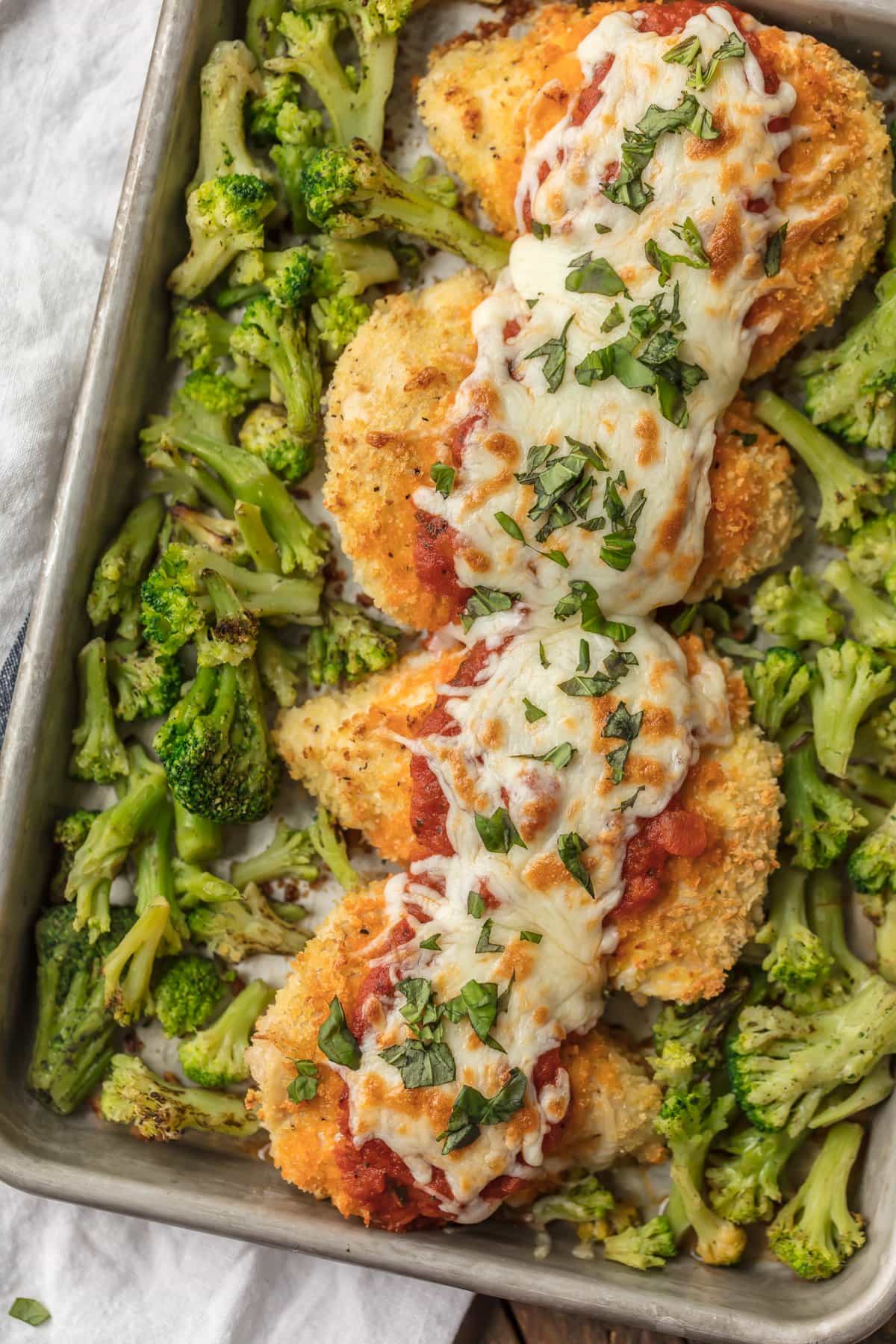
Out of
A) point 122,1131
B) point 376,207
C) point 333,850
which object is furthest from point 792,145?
point 122,1131

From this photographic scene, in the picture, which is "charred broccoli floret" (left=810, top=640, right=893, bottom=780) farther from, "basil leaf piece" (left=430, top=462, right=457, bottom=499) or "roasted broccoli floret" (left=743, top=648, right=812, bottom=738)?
"basil leaf piece" (left=430, top=462, right=457, bottom=499)

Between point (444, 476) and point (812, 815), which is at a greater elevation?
point (444, 476)

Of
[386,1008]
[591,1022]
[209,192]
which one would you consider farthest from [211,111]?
[591,1022]

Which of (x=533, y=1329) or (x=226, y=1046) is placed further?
(x=533, y=1329)

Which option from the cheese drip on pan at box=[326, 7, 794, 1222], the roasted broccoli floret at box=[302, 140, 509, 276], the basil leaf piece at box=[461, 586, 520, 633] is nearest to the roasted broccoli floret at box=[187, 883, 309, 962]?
the cheese drip on pan at box=[326, 7, 794, 1222]

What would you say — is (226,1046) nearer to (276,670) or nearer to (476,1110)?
(476,1110)
